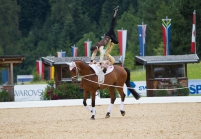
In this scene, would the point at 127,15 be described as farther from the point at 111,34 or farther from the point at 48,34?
the point at 111,34

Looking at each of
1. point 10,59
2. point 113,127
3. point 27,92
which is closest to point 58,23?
point 27,92

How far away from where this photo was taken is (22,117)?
22703 millimetres

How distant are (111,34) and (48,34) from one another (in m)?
92.1

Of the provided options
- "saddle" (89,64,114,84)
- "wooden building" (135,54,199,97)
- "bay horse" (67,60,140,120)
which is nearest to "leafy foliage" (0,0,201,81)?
"wooden building" (135,54,199,97)

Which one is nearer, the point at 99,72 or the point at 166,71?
the point at 99,72

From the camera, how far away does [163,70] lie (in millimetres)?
35438

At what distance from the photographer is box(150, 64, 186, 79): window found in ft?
116

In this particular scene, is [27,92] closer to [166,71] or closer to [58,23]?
[166,71]

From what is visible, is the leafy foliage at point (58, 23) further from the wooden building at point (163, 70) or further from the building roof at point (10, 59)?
the building roof at point (10, 59)

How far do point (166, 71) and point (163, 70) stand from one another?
0.58ft

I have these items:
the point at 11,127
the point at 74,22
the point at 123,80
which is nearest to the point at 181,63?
the point at 123,80

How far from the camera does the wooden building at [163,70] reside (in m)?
35.1

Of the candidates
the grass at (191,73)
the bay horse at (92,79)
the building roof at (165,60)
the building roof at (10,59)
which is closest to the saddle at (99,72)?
the bay horse at (92,79)

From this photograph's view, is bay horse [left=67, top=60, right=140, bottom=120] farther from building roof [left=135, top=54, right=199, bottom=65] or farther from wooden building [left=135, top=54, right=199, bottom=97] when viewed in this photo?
wooden building [left=135, top=54, right=199, bottom=97]
